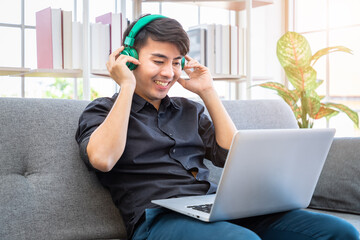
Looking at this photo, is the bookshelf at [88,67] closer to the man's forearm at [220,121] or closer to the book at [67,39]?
the book at [67,39]

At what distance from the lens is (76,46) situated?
106 inches

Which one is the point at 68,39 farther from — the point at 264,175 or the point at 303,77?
the point at 264,175

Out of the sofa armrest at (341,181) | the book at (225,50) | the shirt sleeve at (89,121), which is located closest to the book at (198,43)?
the book at (225,50)

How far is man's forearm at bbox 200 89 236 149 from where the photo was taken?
5.08 ft

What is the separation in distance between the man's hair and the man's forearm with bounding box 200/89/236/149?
0.22 m

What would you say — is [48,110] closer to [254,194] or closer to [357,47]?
[254,194]

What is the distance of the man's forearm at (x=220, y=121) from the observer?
1.55 m

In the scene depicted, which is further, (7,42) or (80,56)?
(7,42)

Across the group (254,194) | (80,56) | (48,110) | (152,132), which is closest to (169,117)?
(152,132)

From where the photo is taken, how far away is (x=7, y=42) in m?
3.16

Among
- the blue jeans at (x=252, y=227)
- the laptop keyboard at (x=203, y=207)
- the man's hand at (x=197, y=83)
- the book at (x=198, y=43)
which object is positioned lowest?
the blue jeans at (x=252, y=227)

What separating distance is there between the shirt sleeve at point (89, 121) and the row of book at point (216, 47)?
1.74 meters

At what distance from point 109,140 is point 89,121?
148 mm

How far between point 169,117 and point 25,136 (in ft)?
1.52
